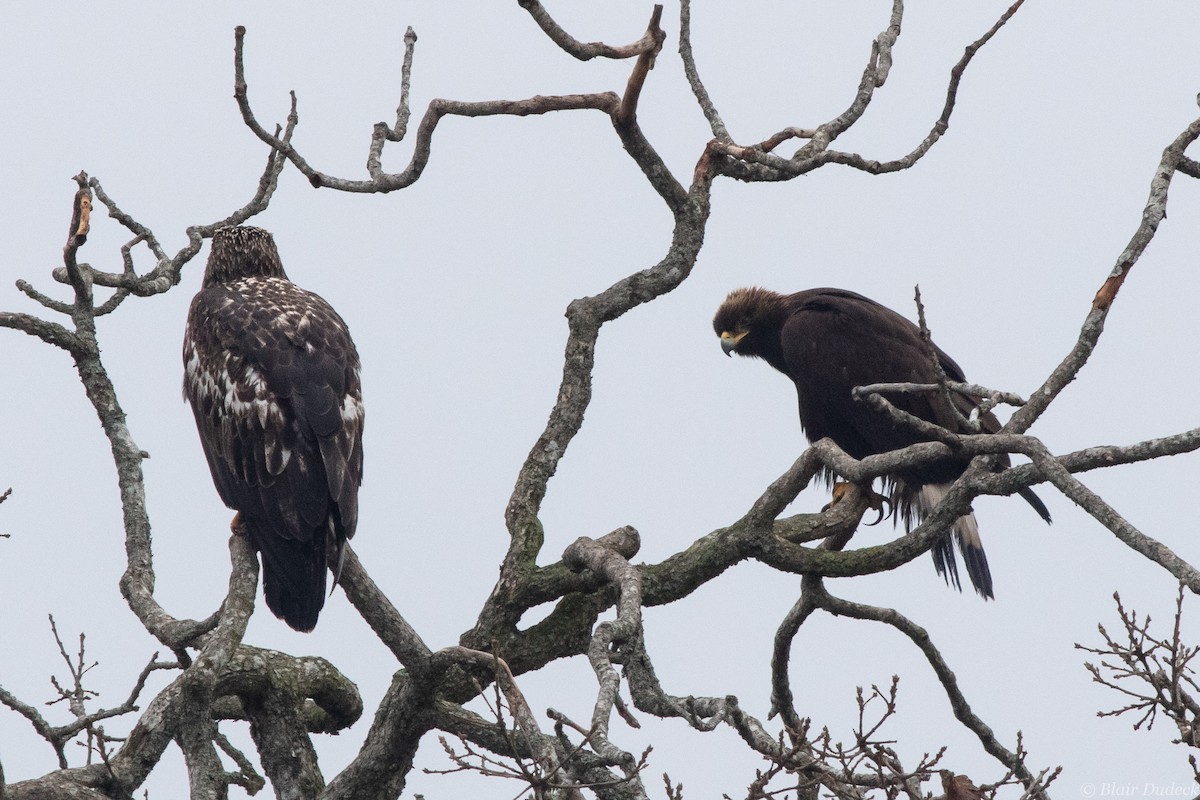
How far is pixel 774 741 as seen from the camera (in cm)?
361

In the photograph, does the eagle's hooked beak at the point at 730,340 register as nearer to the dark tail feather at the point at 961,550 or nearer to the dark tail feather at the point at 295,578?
the dark tail feather at the point at 961,550

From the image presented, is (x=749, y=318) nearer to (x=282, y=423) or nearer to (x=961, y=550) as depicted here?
(x=961, y=550)

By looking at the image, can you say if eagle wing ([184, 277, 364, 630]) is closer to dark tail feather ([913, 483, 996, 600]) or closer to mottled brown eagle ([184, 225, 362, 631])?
mottled brown eagle ([184, 225, 362, 631])

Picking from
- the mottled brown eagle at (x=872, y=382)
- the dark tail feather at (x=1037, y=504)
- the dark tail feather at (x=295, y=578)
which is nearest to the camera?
the dark tail feather at (x=295, y=578)

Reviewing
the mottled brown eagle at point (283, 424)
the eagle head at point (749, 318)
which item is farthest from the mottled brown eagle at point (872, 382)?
the mottled brown eagle at point (283, 424)

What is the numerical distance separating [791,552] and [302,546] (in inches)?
67.8

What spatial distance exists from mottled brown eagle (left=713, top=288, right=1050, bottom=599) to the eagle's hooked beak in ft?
2.24

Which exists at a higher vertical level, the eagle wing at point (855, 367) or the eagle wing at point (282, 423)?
the eagle wing at point (855, 367)

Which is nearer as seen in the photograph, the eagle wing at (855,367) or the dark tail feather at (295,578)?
the dark tail feather at (295,578)

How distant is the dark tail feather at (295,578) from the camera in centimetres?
490

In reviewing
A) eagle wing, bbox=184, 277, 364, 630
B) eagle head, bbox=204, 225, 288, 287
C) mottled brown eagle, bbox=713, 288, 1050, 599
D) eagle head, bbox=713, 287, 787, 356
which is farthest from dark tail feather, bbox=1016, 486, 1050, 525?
eagle head, bbox=204, 225, 288, 287

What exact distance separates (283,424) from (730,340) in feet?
11.9

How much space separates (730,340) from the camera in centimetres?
817

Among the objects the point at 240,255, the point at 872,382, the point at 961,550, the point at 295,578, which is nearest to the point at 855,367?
the point at 872,382
